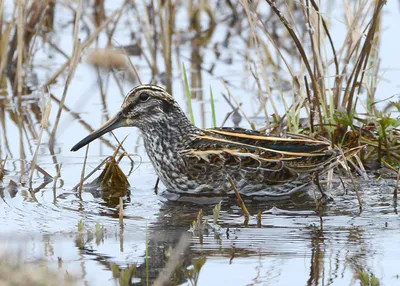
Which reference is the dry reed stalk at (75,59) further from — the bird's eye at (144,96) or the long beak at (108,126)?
the bird's eye at (144,96)

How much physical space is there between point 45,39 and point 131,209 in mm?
4105

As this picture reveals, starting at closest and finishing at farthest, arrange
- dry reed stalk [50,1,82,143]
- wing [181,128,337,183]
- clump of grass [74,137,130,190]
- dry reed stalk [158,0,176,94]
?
wing [181,128,337,183] → clump of grass [74,137,130,190] → dry reed stalk [50,1,82,143] → dry reed stalk [158,0,176,94]

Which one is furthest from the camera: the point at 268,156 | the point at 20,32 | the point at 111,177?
the point at 20,32

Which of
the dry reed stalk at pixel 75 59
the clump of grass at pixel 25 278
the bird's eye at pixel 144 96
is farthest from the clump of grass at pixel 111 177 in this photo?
the clump of grass at pixel 25 278

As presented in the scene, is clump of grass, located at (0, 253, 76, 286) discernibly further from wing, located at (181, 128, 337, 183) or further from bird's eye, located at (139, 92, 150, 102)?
bird's eye, located at (139, 92, 150, 102)

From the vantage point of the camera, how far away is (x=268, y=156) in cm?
593

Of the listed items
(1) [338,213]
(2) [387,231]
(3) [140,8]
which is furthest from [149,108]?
(3) [140,8]

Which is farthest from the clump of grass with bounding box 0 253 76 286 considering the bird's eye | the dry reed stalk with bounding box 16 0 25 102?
the dry reed stalk with bounding box 16 0 25 102

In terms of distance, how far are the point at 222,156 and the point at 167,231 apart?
32.3 inches

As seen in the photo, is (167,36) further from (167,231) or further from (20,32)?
(167,231)

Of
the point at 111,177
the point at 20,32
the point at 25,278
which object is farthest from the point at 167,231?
the point at 20,32

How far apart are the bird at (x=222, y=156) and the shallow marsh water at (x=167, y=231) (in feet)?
0.44

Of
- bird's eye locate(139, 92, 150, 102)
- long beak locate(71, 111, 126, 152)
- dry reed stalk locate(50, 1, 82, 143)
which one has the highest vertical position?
dry reed stalk locate(50, 1, 82, 143)

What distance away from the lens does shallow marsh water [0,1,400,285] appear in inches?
177
